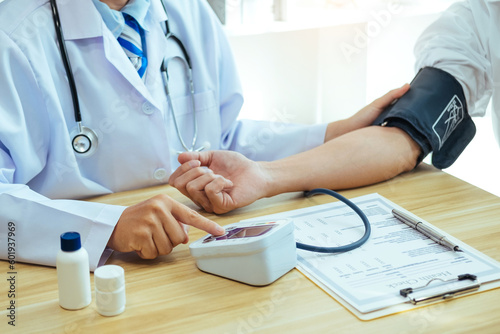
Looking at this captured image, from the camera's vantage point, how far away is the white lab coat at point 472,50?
1.39 metres

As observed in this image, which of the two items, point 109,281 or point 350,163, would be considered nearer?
point 109,281

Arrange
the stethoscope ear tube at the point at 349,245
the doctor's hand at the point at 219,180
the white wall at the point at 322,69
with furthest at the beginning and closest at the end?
1. the white wall at the point at 322,69
2. the doctor's hand at the point at 219,180
3. the stethoscope ear tube at the point at 349,245

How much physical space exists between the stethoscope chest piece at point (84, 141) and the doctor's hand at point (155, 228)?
326mm

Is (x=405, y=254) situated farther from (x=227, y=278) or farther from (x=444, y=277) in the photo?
(x=227, y=278)

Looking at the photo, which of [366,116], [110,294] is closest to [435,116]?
[366,116]

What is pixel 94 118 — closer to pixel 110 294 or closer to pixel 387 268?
pixel 110 294

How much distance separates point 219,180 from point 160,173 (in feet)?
0.88

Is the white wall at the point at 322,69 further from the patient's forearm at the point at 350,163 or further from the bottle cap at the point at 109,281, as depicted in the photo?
the bottle cap at the point at 109,281

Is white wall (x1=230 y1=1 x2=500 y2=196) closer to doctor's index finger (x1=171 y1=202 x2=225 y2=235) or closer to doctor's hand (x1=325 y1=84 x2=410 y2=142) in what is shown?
doctor's hand (x1=325 y1=84 x2=410 y2=142)

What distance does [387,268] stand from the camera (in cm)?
90

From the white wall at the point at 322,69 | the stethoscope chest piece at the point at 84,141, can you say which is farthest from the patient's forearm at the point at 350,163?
the white wall at the point at 322,69

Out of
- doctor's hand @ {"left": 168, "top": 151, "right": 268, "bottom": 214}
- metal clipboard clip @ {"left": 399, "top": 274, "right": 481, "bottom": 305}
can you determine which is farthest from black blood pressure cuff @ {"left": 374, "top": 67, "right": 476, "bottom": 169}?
metal clipboard clip @ {"left": 399, "top": 274, "right": 481, "bottom": 305}

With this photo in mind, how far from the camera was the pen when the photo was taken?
3.13 feet

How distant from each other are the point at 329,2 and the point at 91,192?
5.81ft
